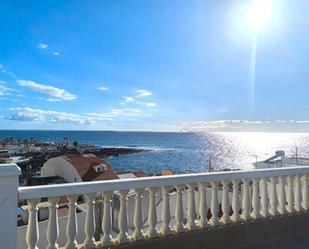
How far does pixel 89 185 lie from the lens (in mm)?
3086

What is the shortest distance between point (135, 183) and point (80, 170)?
1820 centimetres

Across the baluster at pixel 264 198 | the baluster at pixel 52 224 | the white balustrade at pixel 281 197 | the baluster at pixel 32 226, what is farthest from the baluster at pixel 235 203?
the baluster at pixel 32 226

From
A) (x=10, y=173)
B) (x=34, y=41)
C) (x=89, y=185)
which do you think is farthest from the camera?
(x=34, y=41)

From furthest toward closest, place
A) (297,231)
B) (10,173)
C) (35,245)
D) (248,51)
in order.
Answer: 1. (248,51)
2. (297,231)
3. (35,245)
4. (10,173)

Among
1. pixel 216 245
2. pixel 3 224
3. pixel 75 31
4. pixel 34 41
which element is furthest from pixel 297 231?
pixel 34 41

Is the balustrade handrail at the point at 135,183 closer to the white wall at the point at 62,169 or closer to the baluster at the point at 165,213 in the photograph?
the baluster at the point at 165,213

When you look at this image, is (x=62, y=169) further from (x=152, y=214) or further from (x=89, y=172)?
(x=152, y=214)

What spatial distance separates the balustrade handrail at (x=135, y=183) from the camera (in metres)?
2.85

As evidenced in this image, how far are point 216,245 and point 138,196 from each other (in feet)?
4.08

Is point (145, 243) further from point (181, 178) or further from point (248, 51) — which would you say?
point (248, 51)

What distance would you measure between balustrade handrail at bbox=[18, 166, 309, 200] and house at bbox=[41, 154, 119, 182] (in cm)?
1408

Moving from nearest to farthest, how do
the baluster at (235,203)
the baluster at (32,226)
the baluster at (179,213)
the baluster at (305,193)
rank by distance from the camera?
1. the baluster at (32,226)
2. the baluster at (179,213)
3. the baluster at (235,203)
4. the baluster at (305,193)

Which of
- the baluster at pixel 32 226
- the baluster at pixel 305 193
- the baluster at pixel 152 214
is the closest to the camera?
the baluster at pixel 32 226

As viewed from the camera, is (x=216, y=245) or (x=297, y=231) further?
(x=297, y=231)
